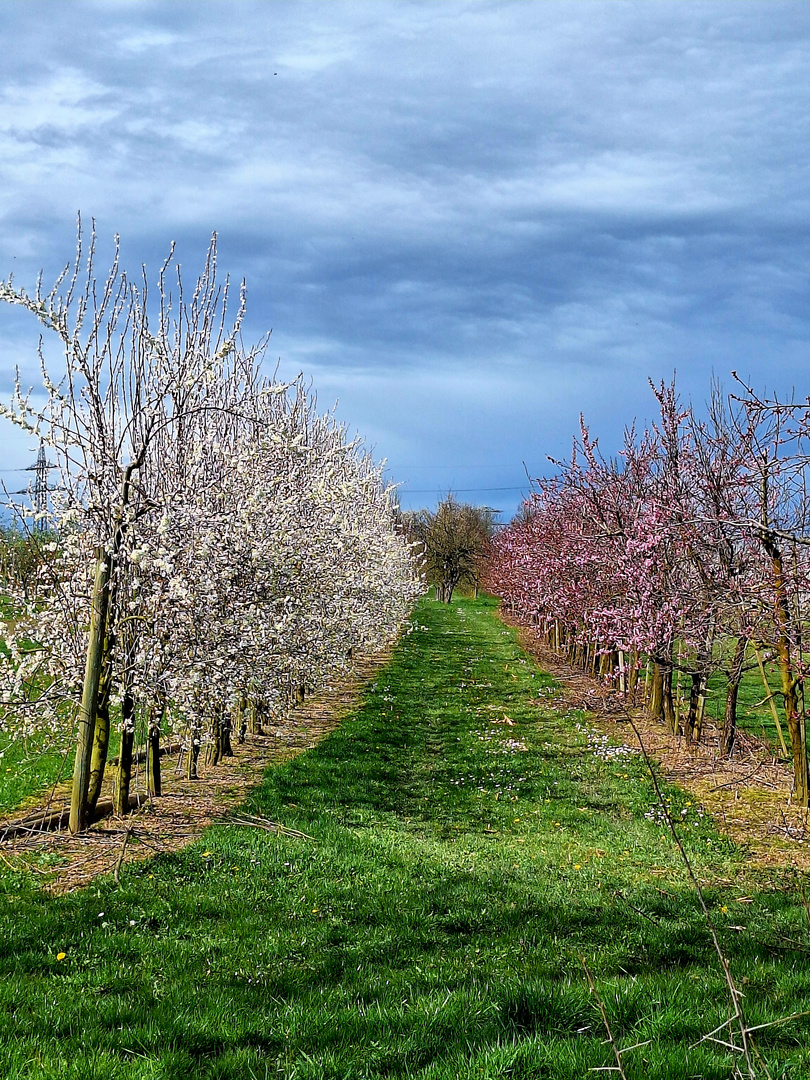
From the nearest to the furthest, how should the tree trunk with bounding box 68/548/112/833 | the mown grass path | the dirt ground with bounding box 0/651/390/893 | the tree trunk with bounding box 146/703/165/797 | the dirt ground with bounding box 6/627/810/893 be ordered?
1. the mown grass path
2. the dirt ground with bounding box 0/651/390/893
3. the dirt ground with bounding box 6/627/810/893
4. the tree trunk with bounding box 68/548/112/833
5. the tree trunk with bounding box 146/703/165/797

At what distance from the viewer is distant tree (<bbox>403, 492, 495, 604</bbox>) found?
2253 inches

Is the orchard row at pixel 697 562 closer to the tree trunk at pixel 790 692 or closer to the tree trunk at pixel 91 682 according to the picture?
the tree trunk at pixel 790 692

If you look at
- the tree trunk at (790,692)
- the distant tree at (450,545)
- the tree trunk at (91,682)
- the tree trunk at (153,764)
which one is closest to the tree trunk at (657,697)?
the tree trunk at (790,692)

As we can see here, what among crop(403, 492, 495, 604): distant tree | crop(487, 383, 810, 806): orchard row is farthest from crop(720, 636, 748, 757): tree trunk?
crop(403, 492, 495, 604): distant tree

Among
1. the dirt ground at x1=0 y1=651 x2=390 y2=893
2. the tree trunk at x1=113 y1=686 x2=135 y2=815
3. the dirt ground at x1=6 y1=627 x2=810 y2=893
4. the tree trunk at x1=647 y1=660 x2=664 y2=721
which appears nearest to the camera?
the dirt ground at x1=0 y1=651 x2=390 y2=893

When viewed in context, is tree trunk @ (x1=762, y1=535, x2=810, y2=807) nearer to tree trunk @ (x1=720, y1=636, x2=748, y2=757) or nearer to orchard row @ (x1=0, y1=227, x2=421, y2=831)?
tree trunk @ (x1=720, y1=636, x2=748, y2=757)

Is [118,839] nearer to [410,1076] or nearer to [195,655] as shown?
[195,655]

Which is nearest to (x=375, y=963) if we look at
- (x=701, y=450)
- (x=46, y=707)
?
(x=46, y=707)

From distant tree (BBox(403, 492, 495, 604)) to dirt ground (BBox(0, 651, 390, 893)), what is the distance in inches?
1707

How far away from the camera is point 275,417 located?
1477 cm

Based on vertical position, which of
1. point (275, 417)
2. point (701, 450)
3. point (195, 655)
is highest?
point (275, 417)

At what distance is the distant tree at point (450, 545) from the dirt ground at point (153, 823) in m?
43.4

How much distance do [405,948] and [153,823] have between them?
3.98m

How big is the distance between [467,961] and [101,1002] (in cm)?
220
